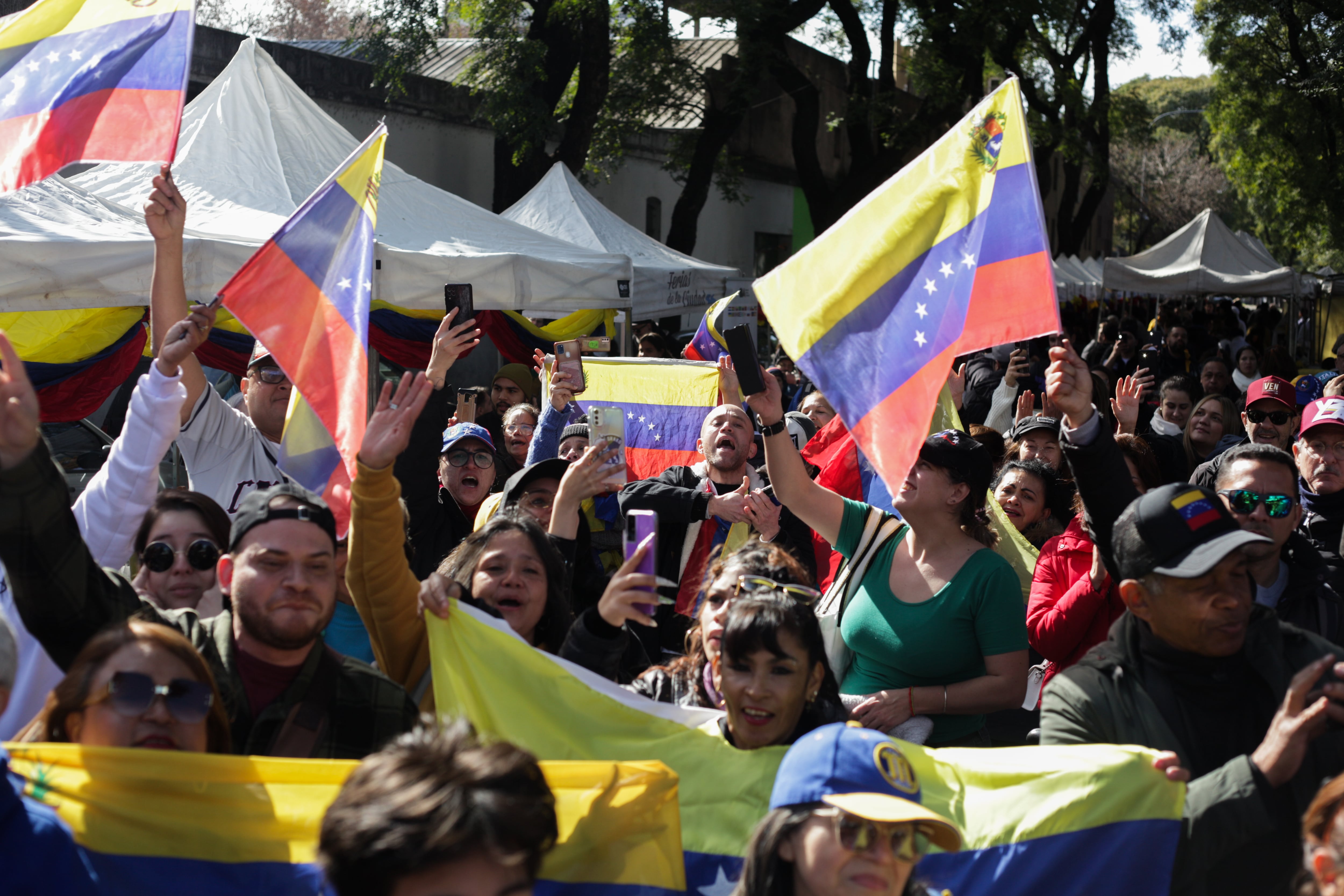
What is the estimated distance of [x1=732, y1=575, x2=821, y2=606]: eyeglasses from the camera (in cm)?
301

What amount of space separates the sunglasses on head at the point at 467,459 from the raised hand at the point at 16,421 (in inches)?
112

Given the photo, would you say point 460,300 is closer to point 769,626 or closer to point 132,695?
point 769,626

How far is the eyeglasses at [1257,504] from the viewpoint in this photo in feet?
11.4

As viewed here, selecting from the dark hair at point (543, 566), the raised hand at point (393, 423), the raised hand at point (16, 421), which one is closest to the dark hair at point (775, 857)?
the dark hair at point (543, 566)

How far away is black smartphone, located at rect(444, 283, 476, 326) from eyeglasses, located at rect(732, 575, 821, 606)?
277 cm

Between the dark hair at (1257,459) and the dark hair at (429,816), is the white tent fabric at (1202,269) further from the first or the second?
the dark hair at (429,816)

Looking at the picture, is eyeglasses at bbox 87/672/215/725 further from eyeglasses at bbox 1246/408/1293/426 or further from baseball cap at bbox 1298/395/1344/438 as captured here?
eyeglasses at bbox 1246/408/1293/426

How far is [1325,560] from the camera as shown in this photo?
3.76 m

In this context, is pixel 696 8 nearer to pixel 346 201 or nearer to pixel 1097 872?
pixel 346 201

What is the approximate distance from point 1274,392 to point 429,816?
217 inches

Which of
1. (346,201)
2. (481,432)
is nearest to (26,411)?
(346,201)

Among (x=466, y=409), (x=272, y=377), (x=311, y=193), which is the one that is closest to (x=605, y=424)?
(x=272, y=377)

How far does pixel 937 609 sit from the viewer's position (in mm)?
3566

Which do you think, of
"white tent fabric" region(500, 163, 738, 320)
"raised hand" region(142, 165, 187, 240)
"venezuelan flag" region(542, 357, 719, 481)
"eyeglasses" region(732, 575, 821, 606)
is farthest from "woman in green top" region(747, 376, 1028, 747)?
"white tent fabric" region(500, 163, 738, 320)
